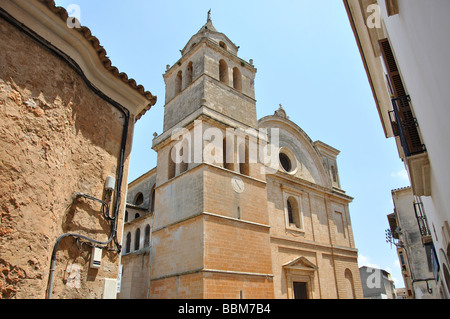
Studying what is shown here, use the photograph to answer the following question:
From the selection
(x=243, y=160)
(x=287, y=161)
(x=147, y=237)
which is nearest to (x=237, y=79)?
(x=243, y=160)

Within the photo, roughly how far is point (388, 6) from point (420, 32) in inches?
55.7

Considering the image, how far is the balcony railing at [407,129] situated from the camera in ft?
19.2

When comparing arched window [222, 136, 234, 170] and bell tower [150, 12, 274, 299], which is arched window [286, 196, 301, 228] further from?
arched window [222, 136, 234, 170]

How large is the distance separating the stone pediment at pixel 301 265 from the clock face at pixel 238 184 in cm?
390

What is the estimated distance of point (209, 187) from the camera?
13.4 metres

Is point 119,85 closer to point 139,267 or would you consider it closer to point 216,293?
point 216,293

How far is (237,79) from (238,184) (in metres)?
6.30

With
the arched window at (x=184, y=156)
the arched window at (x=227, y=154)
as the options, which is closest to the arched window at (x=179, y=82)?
the arched window at (x=184, y=156)

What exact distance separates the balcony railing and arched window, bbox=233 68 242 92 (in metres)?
11.9

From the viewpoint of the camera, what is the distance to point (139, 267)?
1501cm

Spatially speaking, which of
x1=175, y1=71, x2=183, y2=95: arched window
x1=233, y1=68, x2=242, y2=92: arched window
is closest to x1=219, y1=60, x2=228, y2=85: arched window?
x1=233, y1=68, x2=242, y2=92: arched window

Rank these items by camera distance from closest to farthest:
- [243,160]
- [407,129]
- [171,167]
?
[407,129]
[243,160]
[171,167]

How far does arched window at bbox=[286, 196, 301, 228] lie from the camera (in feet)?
56.2

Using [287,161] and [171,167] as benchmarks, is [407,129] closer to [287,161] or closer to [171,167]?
[171,167]
